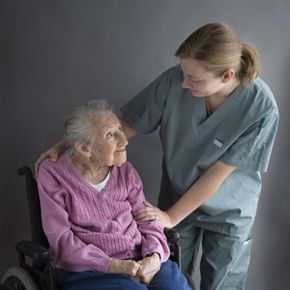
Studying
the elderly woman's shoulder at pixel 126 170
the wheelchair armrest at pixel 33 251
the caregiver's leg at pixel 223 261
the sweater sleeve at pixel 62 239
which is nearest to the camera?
the wheelchair armrest at pixel 33 251

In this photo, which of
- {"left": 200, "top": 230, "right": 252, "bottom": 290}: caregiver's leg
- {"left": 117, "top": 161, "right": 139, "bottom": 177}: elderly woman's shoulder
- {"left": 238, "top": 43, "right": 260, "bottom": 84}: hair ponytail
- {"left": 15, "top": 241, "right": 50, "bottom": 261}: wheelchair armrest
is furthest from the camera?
{"left": 200, "top": 230, "right": 252, "bottom": 290}: caregiver's leg

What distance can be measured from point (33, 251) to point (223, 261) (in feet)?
2.59

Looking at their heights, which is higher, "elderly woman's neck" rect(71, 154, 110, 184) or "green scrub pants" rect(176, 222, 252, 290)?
"elderly woman's neck" rect(71, 154, 110, 184)

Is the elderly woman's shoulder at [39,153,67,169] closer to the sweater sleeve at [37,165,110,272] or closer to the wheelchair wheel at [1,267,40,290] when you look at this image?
the sweater sleeve at [37,165,110,272]

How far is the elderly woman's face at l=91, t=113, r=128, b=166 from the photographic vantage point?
5.49ft

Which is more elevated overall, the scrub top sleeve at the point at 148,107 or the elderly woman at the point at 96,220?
the scrub top sleeve at the point at 148,107

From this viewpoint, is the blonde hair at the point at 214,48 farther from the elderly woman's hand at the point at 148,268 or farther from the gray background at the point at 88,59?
the elderly woman's hand at the point at 148,268

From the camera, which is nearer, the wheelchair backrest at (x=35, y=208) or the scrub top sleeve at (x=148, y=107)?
the wheelchair backrest at (x=35, y=208)

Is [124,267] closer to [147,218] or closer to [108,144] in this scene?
[147,218]

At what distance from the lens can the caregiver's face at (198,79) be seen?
162 cm

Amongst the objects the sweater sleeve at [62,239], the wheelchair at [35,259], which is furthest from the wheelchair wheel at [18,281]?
the sweater sleeve at [62,239]

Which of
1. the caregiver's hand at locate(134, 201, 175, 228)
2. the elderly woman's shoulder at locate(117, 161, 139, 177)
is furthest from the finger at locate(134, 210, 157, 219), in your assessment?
the elderly woman's shoulder at locate(117, 161, 139, 177)

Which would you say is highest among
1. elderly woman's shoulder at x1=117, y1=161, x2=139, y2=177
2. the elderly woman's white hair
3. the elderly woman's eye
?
the elderly woman's white hair

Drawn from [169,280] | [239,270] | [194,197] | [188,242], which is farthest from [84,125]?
[239,270]
